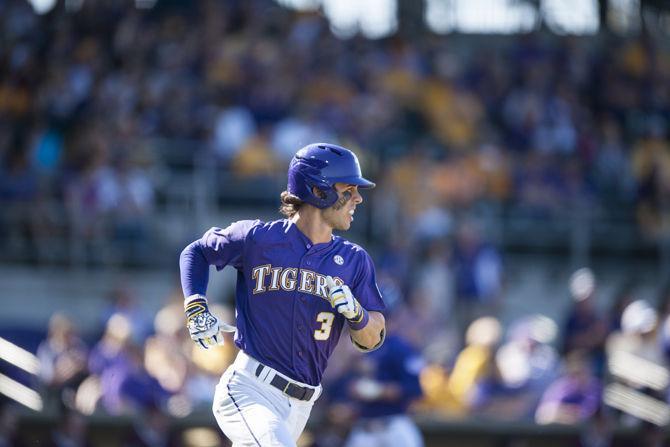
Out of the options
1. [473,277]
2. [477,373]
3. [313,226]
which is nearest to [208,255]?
[313,226]

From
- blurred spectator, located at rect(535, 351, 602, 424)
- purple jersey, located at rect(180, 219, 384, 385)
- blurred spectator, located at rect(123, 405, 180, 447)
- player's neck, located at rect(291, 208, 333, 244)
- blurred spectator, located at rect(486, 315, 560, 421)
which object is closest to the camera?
purple jersey, located at rect(180, 219, 384, 385)

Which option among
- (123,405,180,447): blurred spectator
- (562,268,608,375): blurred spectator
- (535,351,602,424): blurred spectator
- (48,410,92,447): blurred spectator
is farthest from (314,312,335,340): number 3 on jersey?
(562,268,608,375): blurred spectator

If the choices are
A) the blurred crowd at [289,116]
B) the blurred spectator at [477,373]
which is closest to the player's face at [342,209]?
the blurred spectator at [477,373]

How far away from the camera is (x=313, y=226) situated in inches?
240

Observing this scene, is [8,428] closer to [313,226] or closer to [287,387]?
[287,387]

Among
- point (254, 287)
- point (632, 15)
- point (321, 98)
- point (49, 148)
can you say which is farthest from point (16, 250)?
point (632, 15)

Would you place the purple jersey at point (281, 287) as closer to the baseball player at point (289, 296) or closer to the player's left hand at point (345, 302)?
the baseball player at point (289, 296)

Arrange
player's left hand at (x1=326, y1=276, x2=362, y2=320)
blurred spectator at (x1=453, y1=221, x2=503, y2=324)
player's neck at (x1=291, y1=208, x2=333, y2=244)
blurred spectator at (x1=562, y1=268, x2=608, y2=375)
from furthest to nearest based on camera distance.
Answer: blurred spectator at (x1=453, y1=221, x2=503, y2=324) → blurred spectator at (x1=562, y1=268, x2=608, y2=375) → player's neck at (x1=291, y1=208, x2=333, y2=244) → player's left hand at (x1=326, y1=276, x2=362, y2=320)

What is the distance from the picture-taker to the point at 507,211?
563 inches

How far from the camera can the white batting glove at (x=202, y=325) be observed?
5.82 meters

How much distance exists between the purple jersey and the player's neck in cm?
3

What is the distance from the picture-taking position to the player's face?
604 centimetres

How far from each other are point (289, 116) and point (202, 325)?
28.8 ft

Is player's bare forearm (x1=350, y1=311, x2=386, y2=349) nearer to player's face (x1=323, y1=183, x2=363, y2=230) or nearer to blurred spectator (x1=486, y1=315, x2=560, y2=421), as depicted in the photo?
player's face (x1=323, y1=183, x2=363, y2=230)
